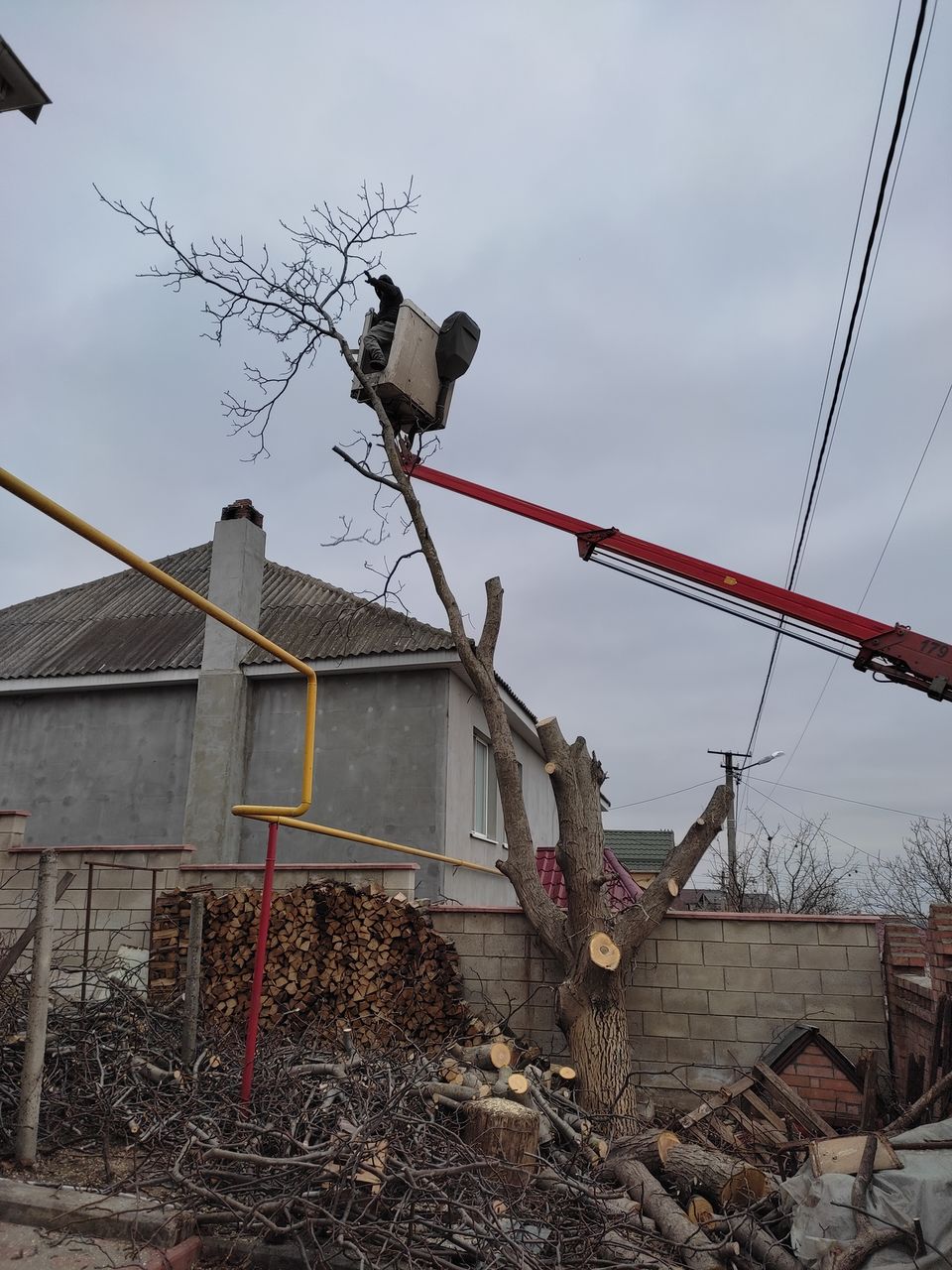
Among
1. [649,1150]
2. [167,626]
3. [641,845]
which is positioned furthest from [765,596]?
[641,845]

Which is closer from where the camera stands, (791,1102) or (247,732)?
(791,1102)

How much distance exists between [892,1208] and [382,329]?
7.26 m

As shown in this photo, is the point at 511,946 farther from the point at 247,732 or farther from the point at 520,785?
the point at 247,732

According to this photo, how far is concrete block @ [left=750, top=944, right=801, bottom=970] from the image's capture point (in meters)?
6.22

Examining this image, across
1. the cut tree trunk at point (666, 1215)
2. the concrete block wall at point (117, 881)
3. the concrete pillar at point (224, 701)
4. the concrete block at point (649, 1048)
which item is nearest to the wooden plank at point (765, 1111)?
the concrete block at point (649, 1048)

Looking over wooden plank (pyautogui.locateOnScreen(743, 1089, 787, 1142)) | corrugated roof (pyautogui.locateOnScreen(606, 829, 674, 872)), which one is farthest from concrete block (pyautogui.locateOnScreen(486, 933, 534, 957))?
corrugated roof (pyautogui.locateOnScreen(606, 829, 674, 872))

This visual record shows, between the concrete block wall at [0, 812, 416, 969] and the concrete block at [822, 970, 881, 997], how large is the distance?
3.24 m

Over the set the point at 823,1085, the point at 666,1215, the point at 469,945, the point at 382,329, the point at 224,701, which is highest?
the point at 382,329

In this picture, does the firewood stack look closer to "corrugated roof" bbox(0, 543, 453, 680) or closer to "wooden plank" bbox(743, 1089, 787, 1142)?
"wooden plank" bbox(743, 1089, 787, 1142)

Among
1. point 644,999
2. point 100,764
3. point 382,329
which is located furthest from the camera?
point 100,764

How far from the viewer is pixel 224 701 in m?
10.2

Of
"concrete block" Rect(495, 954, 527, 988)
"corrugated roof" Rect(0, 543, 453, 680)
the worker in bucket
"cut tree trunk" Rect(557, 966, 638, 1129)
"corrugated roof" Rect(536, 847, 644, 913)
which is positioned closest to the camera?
"cut tree trunk" Rect(557, 966, 638, 1129)

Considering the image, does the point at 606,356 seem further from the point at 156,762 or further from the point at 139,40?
the point at 156,762

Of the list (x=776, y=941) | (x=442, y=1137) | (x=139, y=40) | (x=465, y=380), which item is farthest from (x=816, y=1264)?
(x=139, y=40)
